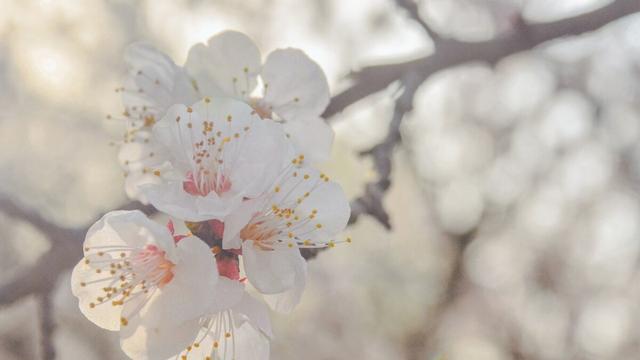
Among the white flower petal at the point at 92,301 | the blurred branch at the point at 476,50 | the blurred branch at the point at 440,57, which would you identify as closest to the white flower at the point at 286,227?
the white flower petal at the point at 92,301

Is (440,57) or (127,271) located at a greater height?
(127,271)

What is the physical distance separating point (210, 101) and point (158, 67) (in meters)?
0.15

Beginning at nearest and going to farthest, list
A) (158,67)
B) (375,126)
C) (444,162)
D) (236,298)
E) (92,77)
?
(236,298) < (158,67) < (375,126) < (92,77) < (444,162)

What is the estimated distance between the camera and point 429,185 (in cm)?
274

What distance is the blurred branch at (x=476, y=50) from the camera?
883mm

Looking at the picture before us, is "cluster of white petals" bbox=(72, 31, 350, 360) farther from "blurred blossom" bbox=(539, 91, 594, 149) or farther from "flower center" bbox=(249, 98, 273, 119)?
"blurred blossom" bbox=(539, 91, 594, 149)

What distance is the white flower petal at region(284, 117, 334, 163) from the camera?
0.64m

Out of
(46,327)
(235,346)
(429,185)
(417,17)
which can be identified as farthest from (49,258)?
(429,185)

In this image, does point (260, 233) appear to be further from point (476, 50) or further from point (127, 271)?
point (476, 50)

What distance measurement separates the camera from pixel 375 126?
216cm

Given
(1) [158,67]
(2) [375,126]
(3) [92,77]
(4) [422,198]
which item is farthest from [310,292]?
(1) [158,67]

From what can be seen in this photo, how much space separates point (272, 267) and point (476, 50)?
581 millimetres

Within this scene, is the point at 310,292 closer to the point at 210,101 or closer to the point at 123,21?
the point at 123,21

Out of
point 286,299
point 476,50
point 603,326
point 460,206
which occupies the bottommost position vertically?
point 603,326
